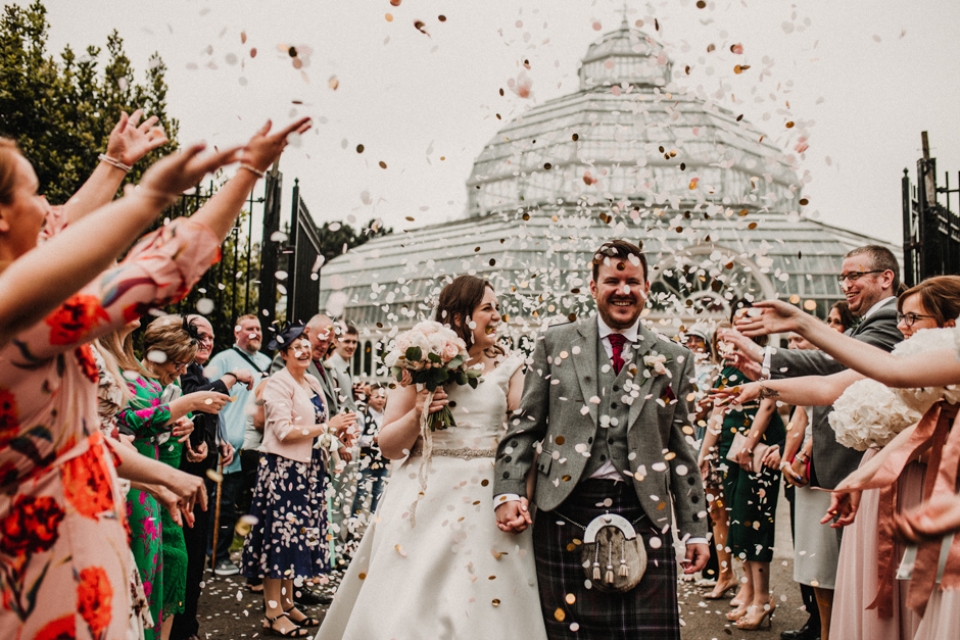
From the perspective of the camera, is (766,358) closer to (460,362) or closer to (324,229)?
(460,362)

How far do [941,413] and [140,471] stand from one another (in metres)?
3.05

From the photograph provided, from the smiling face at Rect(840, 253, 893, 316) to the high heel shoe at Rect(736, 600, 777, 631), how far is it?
8.29ft

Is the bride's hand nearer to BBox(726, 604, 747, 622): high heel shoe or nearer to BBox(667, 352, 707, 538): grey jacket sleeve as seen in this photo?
BBox(667, 352, 707, 538): grey jacket sleeve

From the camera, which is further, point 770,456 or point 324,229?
point 324,229

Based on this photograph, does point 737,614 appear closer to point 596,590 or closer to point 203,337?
point 596,590

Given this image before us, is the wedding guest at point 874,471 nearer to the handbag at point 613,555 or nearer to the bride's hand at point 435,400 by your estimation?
the handbag at point 613,555

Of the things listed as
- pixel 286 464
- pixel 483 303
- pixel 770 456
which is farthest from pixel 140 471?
pixel 770 456

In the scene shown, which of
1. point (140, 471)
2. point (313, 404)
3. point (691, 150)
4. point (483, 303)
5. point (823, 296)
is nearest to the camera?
point (140, 471)

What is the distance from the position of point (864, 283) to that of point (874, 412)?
1.30 m

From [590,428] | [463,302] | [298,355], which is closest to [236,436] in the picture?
[298,355]

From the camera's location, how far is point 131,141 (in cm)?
271

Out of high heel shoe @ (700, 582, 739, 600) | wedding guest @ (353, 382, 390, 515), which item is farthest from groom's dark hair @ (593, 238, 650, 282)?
wedding guest @ (353, 382, 390, 515)

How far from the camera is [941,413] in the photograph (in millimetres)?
3115

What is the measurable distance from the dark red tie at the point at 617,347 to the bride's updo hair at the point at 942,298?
4.60 feet
